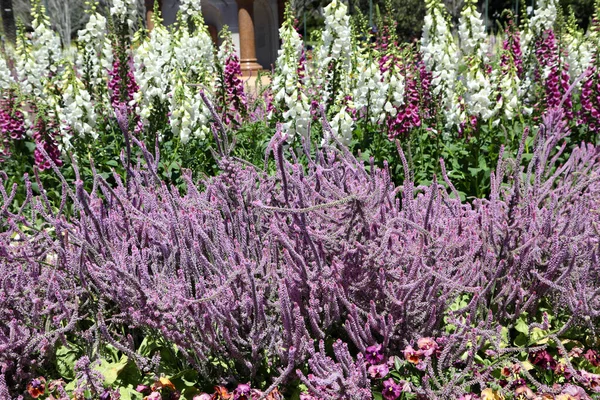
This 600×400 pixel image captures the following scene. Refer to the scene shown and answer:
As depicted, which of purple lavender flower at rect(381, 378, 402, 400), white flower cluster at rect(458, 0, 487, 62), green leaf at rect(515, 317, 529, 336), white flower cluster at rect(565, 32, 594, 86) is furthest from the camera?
white flower cluster at rect(565, 32, 594, 86)

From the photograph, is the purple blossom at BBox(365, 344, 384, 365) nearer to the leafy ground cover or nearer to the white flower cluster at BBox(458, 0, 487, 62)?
the leafy ground cover

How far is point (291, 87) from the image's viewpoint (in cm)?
472

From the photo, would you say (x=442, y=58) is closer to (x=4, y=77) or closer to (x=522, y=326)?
(x=522, y=326)

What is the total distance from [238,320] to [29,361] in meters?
0.76

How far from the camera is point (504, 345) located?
231cm

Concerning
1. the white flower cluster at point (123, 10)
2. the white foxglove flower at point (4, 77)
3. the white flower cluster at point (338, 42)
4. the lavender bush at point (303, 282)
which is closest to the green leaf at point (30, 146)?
the white foxglove flower at point (4, 77)

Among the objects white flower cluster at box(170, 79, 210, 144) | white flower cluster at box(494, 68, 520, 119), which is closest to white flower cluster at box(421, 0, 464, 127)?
white flower cluster at box(494, 68, 520, 119)

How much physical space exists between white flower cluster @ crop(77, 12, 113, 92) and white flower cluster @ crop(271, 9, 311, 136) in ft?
6.35

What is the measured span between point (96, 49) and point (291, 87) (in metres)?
2.60

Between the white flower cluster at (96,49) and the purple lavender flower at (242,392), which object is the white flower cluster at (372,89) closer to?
the white flower cluster at (96,49)

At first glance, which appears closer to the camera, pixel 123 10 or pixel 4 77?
pixel 123 10

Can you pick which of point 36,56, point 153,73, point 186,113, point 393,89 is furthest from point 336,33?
point 36,56

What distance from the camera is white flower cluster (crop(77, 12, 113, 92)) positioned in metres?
6.12

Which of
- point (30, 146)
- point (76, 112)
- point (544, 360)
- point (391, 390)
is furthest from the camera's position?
point (30, 146)
